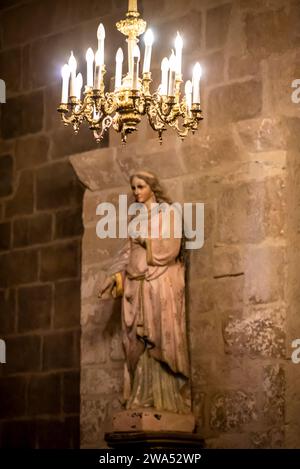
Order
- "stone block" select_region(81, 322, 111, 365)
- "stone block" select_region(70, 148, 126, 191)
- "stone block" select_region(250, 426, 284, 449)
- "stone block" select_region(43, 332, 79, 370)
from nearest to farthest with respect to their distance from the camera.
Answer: "stone block" select_region(250, 426, 284, 449)
"stone block" select_region(81, 322, 111, 365)
"stone block" select_region(70, 148, 126, 191)
"stone block" select_region(43, 332, 79, 370)

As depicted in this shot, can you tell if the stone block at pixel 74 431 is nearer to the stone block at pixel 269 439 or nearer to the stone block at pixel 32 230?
the stone block at pixel 32 230

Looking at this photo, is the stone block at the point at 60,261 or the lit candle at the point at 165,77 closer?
the lit candle at the point at 165,77

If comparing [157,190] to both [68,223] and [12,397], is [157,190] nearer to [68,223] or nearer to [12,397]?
[68,223]

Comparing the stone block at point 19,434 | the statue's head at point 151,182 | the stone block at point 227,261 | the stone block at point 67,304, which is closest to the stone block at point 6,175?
the stone block at point 67,304

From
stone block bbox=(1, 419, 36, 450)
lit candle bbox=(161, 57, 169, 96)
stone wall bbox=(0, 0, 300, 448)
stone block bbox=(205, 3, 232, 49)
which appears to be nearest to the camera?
lit candle bbox=(161, 57, 169, 96)

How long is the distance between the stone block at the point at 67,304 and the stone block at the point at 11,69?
1.59 m

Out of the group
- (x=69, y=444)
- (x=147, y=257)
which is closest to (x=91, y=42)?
(x=147, y=257)

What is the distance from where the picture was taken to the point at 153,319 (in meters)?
7.07

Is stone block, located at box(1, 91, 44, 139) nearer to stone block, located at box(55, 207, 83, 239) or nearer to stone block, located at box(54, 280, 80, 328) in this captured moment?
stone block, located at box(55, 207, 83, 239)

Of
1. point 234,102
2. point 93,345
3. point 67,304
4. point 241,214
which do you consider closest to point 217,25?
point 234,102

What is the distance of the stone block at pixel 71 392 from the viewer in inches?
335

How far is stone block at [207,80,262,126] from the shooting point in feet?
23.7

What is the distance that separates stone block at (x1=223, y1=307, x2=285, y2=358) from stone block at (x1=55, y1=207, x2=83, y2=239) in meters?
1.94

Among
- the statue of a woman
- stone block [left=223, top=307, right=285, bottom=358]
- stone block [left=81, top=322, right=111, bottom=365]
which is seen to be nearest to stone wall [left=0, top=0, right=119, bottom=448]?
stone block [left=81, top=322, right=111, bottom=365]
